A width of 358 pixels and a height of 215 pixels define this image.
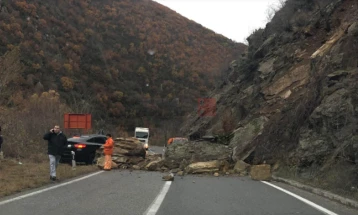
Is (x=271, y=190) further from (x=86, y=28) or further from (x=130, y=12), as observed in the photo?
(x=130, y=12)

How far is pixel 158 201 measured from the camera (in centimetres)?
928

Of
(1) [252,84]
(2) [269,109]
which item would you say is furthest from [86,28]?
(2) [269,109]

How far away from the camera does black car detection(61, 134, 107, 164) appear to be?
18.7 m

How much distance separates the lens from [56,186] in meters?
11.8

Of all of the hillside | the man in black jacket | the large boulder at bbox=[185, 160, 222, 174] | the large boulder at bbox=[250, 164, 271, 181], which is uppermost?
the hillside

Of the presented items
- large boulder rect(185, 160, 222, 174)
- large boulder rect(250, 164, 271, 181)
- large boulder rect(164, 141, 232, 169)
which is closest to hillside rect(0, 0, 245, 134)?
large boulder rect(164, 141, 232, 169)

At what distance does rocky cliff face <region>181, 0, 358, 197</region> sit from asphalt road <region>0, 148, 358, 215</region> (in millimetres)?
1998

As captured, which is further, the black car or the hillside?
the hillside

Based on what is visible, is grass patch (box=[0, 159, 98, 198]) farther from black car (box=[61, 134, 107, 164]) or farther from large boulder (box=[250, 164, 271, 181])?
large boulder (box=[250, 164, 271, 181])

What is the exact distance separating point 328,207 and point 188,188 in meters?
4.43

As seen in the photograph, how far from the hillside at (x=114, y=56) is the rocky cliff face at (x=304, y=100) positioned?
20.3 metres

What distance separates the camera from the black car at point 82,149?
18.7m

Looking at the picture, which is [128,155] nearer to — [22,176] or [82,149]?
[82,149]

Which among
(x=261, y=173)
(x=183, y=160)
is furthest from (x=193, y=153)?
(x=261, y=173)
